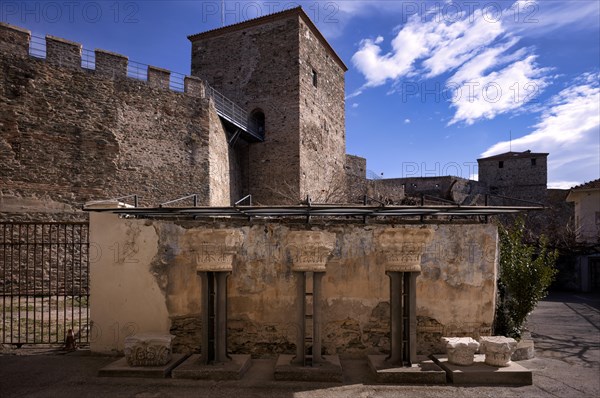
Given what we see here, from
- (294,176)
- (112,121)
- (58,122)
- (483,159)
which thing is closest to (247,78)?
(294,176)

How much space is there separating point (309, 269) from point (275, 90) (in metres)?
15.4

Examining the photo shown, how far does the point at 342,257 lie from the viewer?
20.1 feet

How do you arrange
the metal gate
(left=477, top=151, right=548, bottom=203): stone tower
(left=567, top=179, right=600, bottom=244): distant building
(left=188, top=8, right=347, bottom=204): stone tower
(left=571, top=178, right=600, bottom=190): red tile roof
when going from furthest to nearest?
(left=477, top=151, right=548, bottom=203): stone tower, (left=567, top=179, right=600, bottom=244): distant building, (left=571, top=178, right=600, bottom=190): red tile roof, (left=188, top=8, right=347, bottom=204): stone tower, the metal gate

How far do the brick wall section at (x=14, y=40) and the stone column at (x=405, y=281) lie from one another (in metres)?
13.2

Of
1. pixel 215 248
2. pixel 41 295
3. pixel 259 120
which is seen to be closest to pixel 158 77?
pixel 259 120

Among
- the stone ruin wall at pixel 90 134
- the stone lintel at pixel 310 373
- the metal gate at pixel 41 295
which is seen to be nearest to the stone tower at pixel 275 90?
the stone ruin wall at pixel 90 134

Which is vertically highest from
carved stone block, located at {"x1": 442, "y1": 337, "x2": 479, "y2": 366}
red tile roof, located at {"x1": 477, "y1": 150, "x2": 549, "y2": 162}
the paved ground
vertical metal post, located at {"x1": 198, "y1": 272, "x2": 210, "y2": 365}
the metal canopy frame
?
red tile roof, located at {"x1": 477, "y1": 150, "x2": 549, "y2": 162}

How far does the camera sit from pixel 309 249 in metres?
5.31

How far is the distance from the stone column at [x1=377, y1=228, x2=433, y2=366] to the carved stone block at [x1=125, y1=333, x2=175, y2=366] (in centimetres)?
316

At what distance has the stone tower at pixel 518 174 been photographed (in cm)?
3488

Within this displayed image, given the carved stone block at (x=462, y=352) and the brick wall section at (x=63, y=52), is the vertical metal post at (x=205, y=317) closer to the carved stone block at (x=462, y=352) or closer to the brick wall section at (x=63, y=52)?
the carved stone block at (x=462, y=352)

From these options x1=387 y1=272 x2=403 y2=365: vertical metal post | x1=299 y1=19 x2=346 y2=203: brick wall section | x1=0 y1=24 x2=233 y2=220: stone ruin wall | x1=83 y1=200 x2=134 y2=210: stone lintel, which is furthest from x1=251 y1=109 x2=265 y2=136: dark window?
x1=387 y1=272 x2=403 y2=365: vertical metal post

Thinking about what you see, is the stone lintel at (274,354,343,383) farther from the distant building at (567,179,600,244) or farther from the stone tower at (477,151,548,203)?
the stone tower at (477,151,548,203)

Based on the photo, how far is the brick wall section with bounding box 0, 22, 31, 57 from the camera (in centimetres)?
1199
